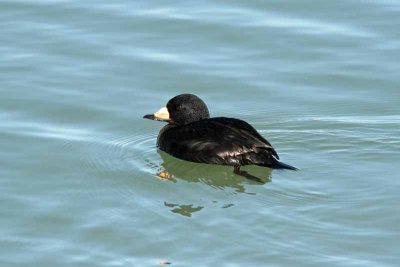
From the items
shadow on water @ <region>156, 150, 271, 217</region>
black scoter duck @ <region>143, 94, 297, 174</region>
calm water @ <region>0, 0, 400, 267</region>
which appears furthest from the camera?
black scoter duck @ <region>143, 94, 297, 174</region>

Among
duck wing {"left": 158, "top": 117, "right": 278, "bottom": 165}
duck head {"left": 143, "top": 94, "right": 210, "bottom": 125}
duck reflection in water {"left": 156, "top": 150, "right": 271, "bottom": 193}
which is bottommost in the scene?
duck reflection in water {"left": 156, "top": 150, "right": 271, "bottom": 193}

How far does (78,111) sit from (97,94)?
49cm

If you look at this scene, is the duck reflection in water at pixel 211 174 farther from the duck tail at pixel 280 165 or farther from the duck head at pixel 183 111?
the duck head at pixel 183 111

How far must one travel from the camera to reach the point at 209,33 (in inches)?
575

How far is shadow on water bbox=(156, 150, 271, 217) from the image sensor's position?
35.0 ft

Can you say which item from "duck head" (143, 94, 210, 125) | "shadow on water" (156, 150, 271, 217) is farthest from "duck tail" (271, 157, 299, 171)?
"duck head" (143, 94, 210, 125)

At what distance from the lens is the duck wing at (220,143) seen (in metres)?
11.0

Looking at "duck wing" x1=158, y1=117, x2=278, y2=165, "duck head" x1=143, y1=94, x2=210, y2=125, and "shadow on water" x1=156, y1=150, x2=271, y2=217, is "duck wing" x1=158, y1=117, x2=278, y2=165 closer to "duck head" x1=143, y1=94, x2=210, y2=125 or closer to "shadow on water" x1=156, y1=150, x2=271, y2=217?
"shadow on water" x1=156, y1=150, x2=271, y2=217

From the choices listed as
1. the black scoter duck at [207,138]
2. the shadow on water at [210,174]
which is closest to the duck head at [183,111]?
the black scoter duck at [207,138]

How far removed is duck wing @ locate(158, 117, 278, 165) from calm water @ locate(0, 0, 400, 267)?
117 millimetres

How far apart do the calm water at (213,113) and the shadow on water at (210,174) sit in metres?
0.03

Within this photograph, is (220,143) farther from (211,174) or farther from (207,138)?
(211,174)

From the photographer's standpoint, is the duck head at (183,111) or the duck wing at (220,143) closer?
the duck wing at (220,143)

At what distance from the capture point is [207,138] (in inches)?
444
